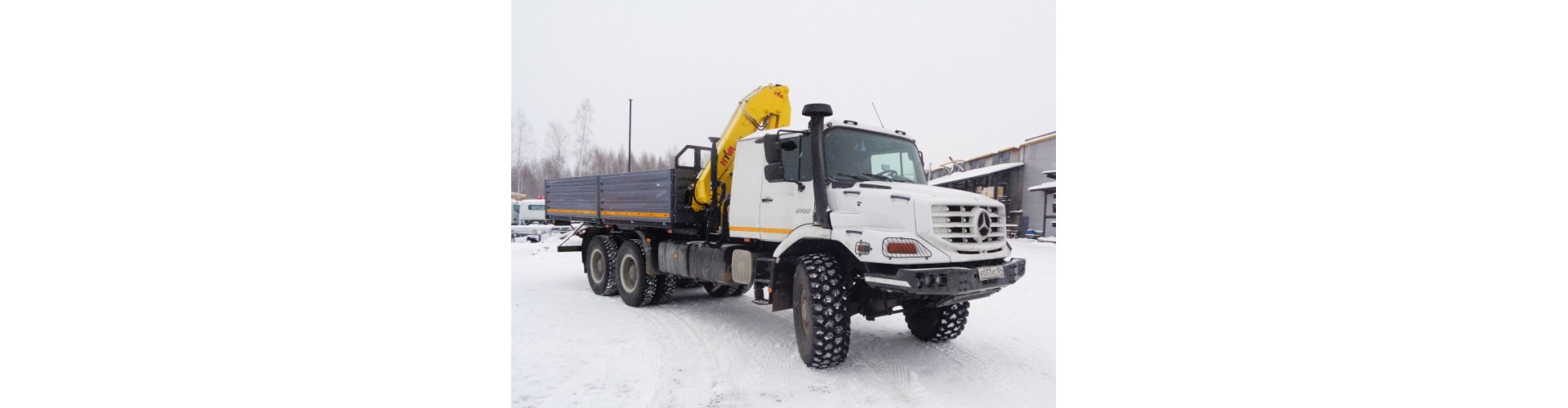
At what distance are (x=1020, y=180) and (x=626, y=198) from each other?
744 cm

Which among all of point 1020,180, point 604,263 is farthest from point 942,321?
point 1020,180

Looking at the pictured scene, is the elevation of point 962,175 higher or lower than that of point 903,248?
higher

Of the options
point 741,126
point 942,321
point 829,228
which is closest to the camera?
point 829,228

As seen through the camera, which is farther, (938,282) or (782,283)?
(782,283)

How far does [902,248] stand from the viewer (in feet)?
12.8

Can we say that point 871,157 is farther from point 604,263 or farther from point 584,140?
point 604,263

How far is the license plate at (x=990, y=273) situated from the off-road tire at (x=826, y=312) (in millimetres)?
931

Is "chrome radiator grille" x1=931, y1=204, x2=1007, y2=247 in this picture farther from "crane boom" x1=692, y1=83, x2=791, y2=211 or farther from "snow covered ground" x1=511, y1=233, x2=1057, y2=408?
"crane boom" x1=692, y1=83, x2=791, y2=211

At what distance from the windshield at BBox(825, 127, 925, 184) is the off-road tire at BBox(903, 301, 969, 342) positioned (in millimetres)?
1069

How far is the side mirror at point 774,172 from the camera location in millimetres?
4406

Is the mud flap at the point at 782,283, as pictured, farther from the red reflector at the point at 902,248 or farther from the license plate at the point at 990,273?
the license plate at the point at 990,273

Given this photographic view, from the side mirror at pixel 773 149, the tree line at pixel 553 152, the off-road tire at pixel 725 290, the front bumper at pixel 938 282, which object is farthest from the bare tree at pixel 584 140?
the off-road tire at pixel 725 290

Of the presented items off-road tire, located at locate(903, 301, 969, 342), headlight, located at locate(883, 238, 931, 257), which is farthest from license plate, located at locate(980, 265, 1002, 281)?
off-road tire, located at locate(903, 301, 969, 342)

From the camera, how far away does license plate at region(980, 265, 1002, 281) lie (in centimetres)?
391
